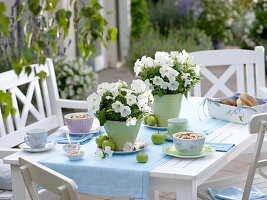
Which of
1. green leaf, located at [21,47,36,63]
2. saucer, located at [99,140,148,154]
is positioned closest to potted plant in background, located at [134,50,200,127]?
saucer, located at [99,140,148,154]

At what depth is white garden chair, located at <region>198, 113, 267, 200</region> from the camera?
2.81 meters

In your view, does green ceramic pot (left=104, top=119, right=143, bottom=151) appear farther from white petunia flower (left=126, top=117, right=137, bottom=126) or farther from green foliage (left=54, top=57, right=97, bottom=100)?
green foliage (left=54, top=57, right=97, bottom=100)

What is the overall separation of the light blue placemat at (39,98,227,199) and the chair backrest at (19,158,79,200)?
0.29 metres

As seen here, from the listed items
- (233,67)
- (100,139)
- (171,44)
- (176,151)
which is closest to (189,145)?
(176,151)

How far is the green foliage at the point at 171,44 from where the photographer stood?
813 centimetres

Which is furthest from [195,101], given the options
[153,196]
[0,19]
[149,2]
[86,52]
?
[149,2]

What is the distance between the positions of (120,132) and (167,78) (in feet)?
1.50

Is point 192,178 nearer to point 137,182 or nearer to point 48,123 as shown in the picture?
point 137,182

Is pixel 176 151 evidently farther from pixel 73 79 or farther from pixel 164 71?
pixel 73 79

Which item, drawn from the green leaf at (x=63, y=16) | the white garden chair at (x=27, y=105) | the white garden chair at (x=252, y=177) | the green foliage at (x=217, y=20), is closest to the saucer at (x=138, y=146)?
the white garden chair at (x=252, y=177)

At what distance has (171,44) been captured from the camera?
855 cm

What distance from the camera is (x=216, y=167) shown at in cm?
276

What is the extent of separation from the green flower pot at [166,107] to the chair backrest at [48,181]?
98 centimetres

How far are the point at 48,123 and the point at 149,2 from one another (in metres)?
7.07
